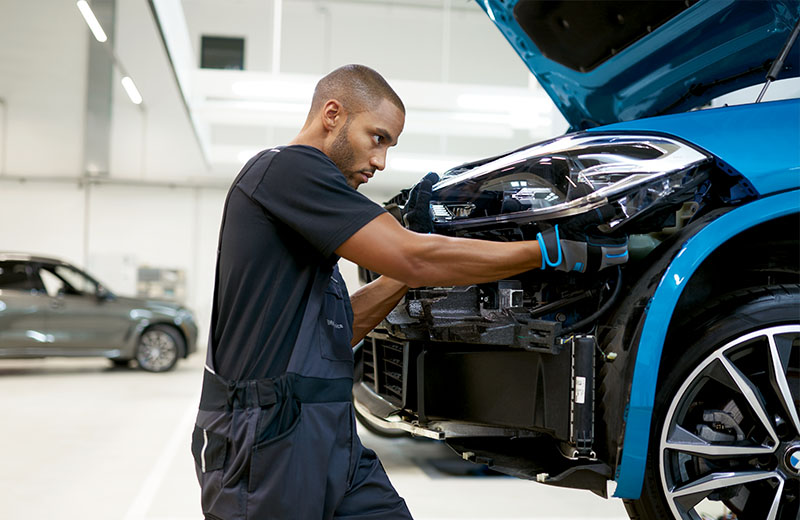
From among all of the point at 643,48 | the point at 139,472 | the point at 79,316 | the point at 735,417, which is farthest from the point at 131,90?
the point at 735,417

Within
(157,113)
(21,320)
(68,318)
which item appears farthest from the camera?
(157,113)

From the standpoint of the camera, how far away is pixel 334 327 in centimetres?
151

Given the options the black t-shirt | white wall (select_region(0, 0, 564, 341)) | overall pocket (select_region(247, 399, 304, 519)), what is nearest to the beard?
the black t-shirt

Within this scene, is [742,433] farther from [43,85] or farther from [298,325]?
[43,85]

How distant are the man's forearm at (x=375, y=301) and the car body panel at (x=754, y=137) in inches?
27.9

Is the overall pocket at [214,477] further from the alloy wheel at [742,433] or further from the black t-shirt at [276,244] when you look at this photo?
the alloy wheel at [742,433]

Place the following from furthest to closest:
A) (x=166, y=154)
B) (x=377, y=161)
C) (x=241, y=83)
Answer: (x=166, y=154) → (x=241, y=83) → (x=377, y=161)

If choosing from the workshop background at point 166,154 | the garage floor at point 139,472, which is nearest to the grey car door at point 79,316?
the workshop background at point 166,154

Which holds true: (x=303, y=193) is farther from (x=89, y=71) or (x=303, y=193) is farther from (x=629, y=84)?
(x=89, y=71)

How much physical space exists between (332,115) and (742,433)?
48.8 inches

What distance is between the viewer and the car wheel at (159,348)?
8.77 meters

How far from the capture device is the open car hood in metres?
2.16

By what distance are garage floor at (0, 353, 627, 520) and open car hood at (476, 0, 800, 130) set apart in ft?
5.55

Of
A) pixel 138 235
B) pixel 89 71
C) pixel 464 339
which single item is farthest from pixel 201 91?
pixel 464 339
